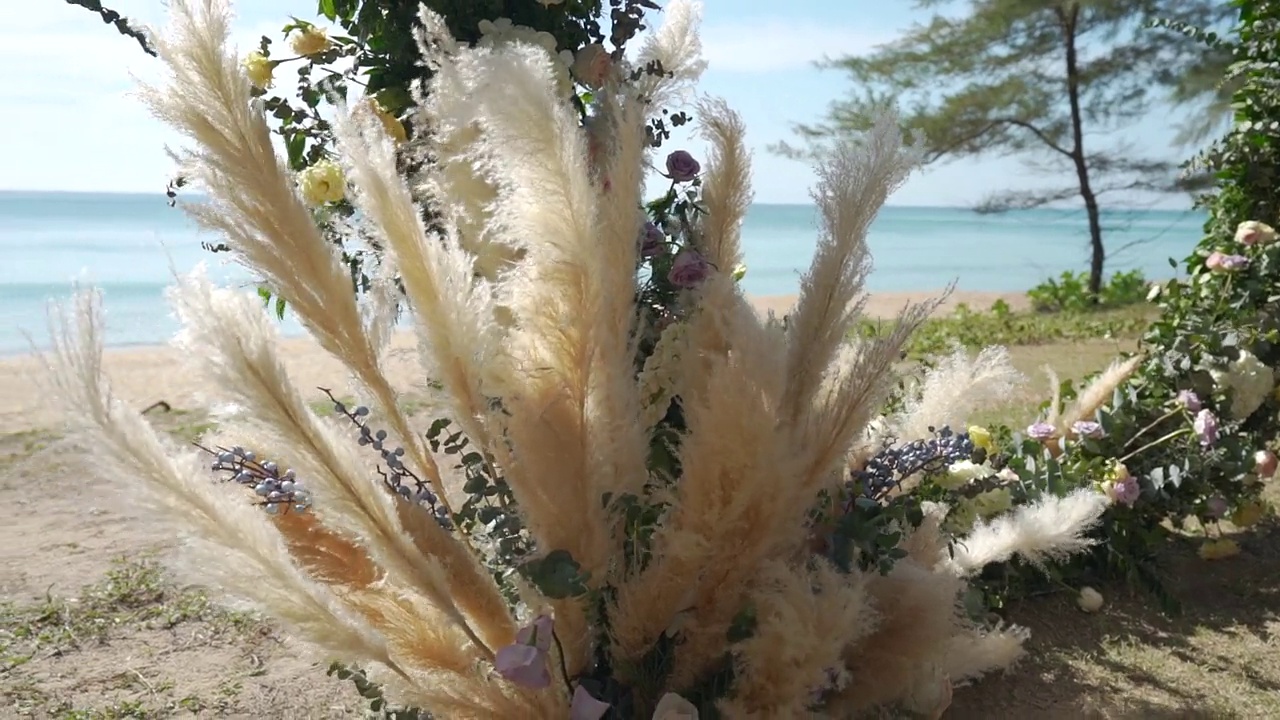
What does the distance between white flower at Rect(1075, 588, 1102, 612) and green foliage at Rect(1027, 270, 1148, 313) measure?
784 cm

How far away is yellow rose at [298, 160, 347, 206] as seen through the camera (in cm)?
158

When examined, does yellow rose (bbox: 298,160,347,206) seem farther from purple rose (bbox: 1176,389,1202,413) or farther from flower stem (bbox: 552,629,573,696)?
purple rose (bbox: 1176,389,1202,413)

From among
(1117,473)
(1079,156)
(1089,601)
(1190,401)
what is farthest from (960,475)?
(1079,156)

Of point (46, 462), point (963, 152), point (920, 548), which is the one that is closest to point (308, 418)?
point (920, 548)

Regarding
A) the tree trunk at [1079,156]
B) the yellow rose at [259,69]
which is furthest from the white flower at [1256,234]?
the tree trunk at [1079,156]

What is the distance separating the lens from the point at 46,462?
14.1ft

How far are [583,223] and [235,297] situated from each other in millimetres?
398

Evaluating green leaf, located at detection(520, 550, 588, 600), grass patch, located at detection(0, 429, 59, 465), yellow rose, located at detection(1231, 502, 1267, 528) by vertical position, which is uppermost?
green leaf, located at detection(520, 550, 588, 600)

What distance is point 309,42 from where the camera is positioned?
1.70 meters

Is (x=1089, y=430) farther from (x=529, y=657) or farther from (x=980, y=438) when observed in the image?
(x=529, y=657)

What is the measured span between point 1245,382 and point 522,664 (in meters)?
2.43

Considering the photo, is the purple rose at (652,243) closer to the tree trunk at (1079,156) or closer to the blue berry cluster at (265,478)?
the blue berry cluster at (265,478)

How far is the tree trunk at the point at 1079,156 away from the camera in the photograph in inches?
449

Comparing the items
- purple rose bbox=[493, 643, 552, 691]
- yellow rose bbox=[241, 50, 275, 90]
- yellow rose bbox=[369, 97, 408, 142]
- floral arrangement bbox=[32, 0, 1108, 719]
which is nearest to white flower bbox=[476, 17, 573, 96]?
floral arrangement bbox=[32, 0, 1108, 719]
